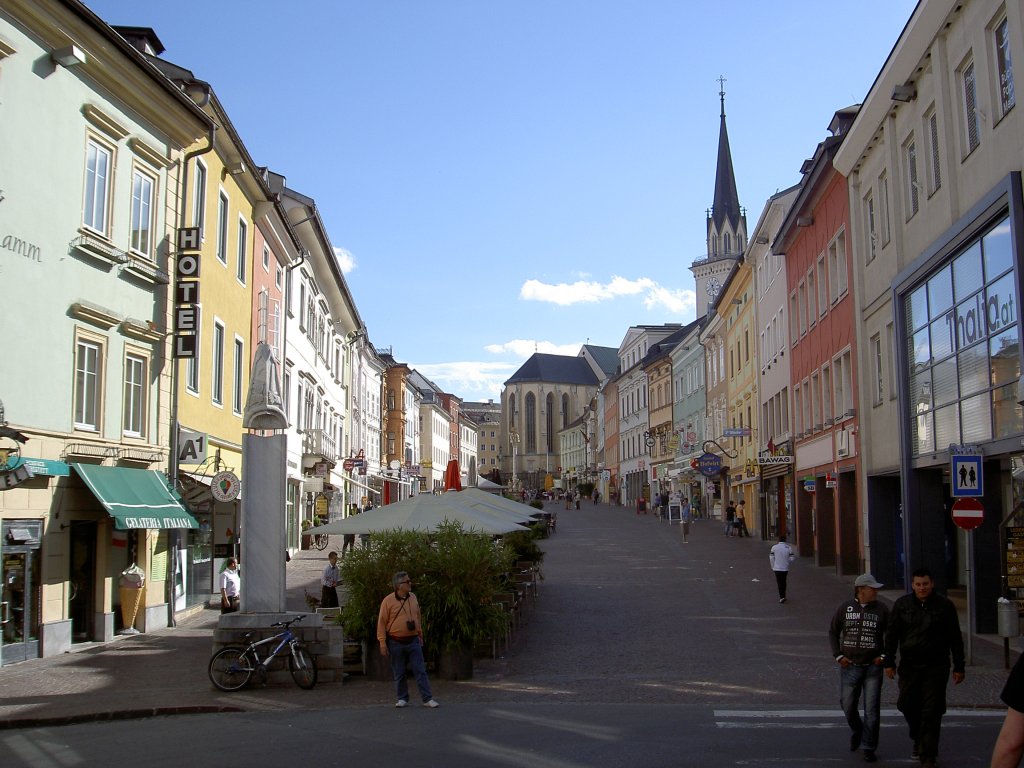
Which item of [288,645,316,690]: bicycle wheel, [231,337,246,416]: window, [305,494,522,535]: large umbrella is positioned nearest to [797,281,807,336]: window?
[231,337,246,416]: window

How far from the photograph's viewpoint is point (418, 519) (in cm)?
1630

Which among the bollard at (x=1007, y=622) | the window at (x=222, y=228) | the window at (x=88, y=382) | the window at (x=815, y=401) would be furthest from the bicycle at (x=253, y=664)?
the window at (x=815, y=401)

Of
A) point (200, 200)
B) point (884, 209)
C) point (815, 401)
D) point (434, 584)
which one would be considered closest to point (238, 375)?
point (200, 200)

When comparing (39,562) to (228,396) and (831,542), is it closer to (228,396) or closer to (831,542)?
(228,396)

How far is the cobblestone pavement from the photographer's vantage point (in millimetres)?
11867

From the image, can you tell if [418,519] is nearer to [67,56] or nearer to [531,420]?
[67,56]

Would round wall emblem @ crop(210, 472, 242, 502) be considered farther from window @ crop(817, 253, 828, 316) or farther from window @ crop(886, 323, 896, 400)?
window @ crop(817, 253, 828, 316)

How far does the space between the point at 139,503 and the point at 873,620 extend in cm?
1215

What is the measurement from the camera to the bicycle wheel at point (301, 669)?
12.6 metres

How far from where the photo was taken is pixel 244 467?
13.7 meters

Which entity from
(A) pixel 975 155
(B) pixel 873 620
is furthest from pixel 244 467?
(A) pixel 975 155

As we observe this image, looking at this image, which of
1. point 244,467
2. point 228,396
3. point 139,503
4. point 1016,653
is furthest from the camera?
point 228,396

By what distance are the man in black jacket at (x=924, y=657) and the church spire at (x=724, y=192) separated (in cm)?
9301

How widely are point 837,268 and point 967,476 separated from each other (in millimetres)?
15177
